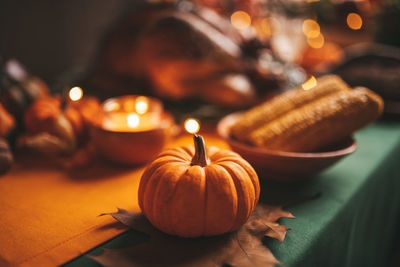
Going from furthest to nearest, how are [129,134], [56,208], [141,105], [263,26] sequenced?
[263,26], [141,105], [129,134], [56,208]

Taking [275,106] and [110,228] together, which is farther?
[275,106]

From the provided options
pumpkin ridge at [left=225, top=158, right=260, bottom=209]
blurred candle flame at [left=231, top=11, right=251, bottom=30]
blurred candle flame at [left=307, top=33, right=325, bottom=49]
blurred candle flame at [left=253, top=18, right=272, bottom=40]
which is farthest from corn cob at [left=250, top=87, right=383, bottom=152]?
blurred candle flame at [left=307, top=33, right=325, bottom=49]

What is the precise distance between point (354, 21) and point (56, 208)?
256 centimetres

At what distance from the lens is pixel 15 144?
784 mm

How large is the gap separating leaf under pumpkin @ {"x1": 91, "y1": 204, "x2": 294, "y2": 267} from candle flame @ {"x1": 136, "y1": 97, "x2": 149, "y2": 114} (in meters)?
0.37

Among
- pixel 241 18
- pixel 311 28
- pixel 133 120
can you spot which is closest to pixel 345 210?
pixel 133 120

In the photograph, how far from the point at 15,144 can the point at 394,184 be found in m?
1.08

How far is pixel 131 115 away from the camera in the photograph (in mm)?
782

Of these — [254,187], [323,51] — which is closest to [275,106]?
[254,187]

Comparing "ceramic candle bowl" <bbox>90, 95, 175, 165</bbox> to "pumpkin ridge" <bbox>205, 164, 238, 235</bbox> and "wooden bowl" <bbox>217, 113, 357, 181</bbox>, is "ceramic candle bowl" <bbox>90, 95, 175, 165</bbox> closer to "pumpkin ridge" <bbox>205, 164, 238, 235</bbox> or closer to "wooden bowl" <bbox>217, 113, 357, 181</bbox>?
"wooden bowl" <bbox>217, 113, 357, 181</bbox>

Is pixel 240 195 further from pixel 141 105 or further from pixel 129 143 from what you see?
pixel 141 105

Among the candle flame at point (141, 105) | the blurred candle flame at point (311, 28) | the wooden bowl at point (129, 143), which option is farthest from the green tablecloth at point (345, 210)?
the blurred candle flame at point (311, 28)

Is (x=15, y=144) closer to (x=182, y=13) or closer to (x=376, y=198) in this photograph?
(x=182, y=13)

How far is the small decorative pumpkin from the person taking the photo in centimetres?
45
